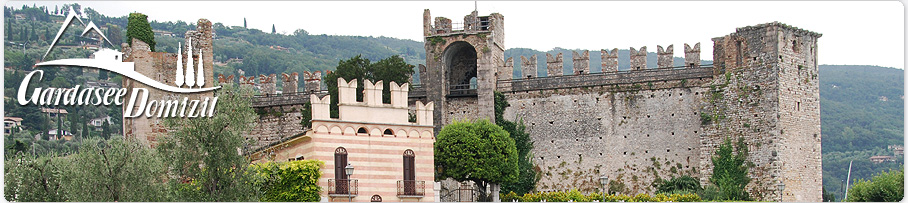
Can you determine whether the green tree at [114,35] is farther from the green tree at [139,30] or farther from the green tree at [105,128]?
the green tree at [139,30]

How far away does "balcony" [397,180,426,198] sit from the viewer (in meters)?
46.8

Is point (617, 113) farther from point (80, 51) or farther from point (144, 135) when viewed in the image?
point (80, 51)

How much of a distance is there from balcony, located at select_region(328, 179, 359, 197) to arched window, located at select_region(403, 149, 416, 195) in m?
2.08

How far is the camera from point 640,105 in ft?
194

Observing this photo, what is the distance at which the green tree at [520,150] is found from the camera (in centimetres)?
5909

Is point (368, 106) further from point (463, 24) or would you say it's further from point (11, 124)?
point (11, 124)

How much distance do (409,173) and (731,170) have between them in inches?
598

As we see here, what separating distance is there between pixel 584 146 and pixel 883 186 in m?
12.0

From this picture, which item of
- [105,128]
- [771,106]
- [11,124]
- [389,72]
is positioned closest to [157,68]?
[389,72]

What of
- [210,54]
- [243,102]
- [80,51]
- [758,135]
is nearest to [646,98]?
[758,135]

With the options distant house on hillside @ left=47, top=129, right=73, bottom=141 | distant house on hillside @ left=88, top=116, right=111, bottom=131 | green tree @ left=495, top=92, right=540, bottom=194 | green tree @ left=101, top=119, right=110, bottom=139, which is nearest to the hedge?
green tree @ left=495, top=92, right=540, bottom=194

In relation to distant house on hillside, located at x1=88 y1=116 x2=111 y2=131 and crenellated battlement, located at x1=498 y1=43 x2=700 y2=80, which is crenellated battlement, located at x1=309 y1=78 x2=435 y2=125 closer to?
crenellated battlement, located at x1=498 y1=43 x2=700 y2=80

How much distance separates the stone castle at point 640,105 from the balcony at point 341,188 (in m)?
10.1

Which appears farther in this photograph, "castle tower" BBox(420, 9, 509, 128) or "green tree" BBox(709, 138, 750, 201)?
"castle tower" BBox(420, 9, 509, 128)
